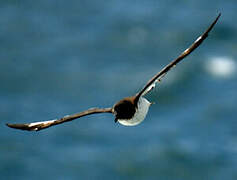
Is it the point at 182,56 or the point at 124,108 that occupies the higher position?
the point at 182,56

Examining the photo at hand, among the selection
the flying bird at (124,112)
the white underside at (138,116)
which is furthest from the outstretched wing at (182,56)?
the white underside at (138,116)

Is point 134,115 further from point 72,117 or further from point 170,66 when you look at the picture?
point 170,66

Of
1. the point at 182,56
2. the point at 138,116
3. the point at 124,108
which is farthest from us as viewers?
the point at 138,116

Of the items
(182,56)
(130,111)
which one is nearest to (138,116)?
(130,111)

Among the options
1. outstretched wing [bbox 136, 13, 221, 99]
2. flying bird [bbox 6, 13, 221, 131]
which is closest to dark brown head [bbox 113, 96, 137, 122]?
flying bird [bbox 6, 13, 221, 131]

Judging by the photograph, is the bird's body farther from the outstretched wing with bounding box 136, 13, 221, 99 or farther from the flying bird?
the outstretched wing with bounding box 136, 13, 221, 99

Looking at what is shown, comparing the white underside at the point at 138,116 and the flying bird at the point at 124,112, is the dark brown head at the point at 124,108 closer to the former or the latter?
the flying bird at the point at 124,112

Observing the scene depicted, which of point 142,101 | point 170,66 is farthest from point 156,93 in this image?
point 170,66

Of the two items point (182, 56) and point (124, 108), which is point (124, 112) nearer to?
point (124, 108)
